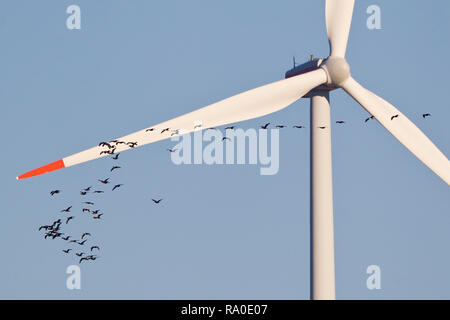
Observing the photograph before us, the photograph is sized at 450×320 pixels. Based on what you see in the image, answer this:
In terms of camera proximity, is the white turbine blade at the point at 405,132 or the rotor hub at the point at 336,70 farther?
the white turbine blade at the point at 405,132

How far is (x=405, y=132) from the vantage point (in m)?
122

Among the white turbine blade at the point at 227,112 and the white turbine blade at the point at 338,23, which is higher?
the white turbine blade at the point at 338,23

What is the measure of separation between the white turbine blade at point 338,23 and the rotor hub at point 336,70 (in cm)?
152

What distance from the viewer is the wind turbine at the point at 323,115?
11681cm

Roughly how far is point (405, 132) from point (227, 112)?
43.9ft

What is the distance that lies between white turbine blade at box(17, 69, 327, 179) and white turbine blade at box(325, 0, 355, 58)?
2892mm

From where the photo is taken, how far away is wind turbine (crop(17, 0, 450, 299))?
11681 cm

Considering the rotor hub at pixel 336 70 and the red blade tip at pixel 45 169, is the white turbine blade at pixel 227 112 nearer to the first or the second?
the red blade tip at pixel 45 169

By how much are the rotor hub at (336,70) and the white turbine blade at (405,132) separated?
0.52 meters

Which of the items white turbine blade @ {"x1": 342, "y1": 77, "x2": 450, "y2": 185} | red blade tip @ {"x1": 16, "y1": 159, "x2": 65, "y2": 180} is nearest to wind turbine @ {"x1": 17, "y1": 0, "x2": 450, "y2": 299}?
white turbine blade @ {"x1": 342, "y1": 77, "x2": 450, "y2": 185}

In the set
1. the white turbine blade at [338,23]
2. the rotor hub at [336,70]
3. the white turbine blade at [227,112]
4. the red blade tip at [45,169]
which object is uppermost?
the white turbine blade at [338,23]

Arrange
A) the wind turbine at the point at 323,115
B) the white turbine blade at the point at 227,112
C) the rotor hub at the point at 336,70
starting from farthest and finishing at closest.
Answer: the rotor hub at the point at 336,70, the wind turbine at the point at 323,115, the white turbine blade at the point at 227,112

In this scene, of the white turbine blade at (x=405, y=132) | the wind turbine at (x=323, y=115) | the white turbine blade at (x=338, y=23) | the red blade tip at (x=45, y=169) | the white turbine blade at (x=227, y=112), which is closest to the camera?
the red blade tip at (x=45, y=169)

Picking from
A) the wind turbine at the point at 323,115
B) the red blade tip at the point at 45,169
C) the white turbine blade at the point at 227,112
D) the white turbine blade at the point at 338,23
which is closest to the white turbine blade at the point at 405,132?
the wind turbine at the point at 323,115
